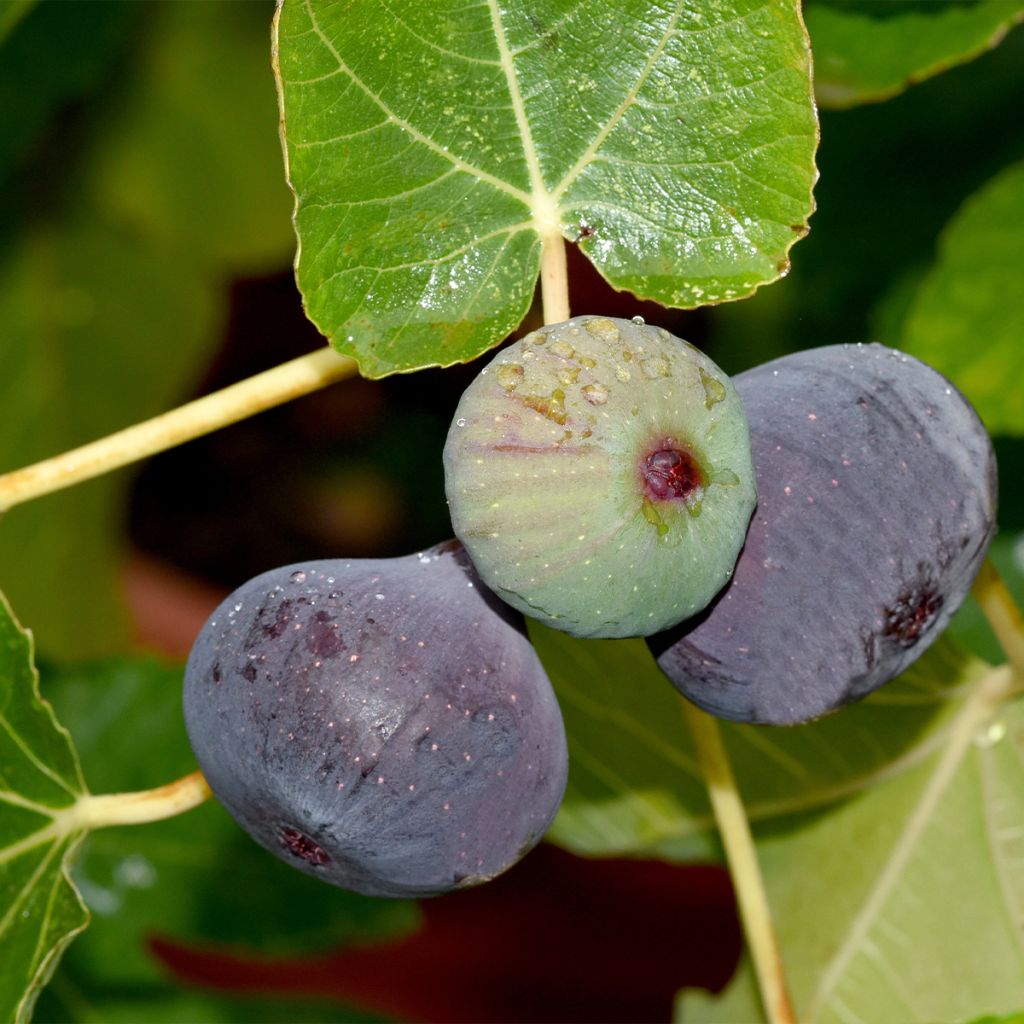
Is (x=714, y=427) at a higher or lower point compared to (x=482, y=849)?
higher

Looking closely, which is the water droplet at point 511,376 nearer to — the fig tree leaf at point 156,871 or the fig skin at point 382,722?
the fig skin at point 382,722

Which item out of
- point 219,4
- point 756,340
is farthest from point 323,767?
point 219,4

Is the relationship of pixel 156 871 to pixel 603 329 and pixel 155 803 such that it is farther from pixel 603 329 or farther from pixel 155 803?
pixel 603 329

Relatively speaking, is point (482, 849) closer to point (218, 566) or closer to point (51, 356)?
point (51, 356)

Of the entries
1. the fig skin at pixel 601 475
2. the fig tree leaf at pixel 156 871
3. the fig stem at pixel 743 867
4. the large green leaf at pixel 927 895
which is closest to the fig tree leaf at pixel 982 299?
the large green leaf at pixel 927 895

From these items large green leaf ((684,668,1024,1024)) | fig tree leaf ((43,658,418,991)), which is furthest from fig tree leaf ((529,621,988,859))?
fig tree leaf ((43,658,418,991))

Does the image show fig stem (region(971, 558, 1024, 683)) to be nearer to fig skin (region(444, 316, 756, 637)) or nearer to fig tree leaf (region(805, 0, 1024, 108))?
fig skin (region(444, 316, 756, 637))
